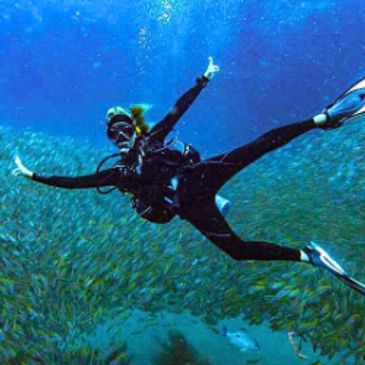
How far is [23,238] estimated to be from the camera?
7.70 meters

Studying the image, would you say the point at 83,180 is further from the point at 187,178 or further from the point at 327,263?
the point at 327,263

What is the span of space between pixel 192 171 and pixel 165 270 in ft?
Result: 7.83

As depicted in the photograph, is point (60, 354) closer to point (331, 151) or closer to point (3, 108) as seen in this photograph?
point (331, 151)

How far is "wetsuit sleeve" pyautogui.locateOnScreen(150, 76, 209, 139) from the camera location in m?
5.07

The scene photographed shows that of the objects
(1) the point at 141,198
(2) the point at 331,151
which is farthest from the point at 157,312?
(2) the point at 331,151

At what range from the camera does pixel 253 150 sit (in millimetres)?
4770

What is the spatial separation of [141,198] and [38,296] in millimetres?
2314

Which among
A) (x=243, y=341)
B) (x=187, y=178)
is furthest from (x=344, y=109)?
(x=243, y=341)

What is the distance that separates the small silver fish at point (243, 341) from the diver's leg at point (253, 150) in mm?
2336

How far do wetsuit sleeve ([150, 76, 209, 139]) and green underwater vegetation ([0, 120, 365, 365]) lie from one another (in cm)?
224

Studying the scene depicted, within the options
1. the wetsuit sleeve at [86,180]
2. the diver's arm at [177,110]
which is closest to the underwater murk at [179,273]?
the diver's arm at [177,110]

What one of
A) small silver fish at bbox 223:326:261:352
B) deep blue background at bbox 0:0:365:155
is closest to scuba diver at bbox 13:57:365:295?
small silver fish at bbox 223:326:261:352

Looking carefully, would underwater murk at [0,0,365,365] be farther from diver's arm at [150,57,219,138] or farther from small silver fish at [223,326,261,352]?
diver's arm at [150,57,219,138]

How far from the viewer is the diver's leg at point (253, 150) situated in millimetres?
4664
